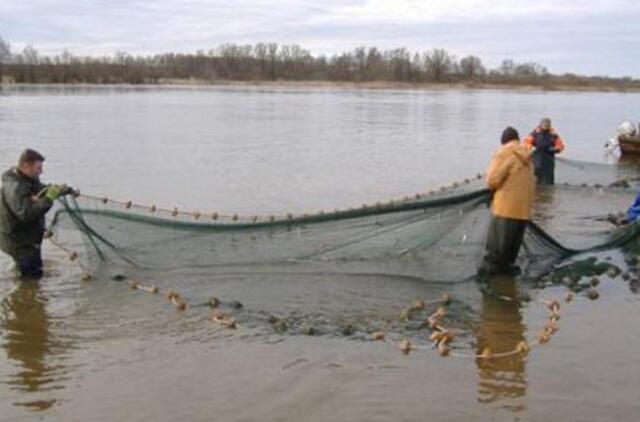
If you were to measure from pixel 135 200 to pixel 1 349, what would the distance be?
10328mm

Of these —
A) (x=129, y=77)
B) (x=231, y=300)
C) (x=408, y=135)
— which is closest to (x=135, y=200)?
(x=231, y=300)

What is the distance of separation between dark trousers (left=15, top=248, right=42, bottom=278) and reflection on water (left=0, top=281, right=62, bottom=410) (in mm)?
102

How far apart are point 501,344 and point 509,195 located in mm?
2271

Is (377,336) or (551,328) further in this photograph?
(551,328)

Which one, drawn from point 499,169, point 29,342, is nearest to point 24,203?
point 29,342

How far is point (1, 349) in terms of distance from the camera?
7465mm

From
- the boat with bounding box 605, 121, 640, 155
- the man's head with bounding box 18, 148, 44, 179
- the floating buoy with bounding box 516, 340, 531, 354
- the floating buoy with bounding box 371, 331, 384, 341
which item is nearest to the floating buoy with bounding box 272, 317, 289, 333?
the floating buoy with bounding box 371, 331, 384, 341

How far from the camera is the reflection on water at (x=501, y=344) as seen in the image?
21.1ft

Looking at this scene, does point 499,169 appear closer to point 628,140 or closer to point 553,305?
point 553,305

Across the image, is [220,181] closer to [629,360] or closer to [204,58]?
[629,360]

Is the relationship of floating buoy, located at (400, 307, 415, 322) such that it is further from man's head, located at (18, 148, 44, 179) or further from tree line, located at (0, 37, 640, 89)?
tree line, located at (0, 37, 640, 89)

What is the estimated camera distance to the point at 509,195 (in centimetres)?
931

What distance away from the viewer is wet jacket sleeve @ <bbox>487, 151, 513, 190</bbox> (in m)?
9.18

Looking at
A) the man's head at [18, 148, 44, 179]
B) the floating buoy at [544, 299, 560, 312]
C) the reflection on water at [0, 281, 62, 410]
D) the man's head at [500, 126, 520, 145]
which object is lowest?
the reflection on water at [0, 281, 62, 410]
